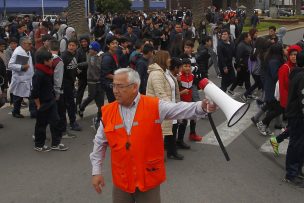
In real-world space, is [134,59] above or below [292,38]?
above

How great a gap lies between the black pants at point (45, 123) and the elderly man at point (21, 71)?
2059mm

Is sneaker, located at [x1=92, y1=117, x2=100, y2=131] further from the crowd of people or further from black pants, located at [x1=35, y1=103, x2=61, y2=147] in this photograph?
black pants, located at [x1=35, y1=103, x2=61, y2=147]

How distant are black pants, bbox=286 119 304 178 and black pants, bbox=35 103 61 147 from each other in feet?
11.6

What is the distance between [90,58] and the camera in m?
8.55

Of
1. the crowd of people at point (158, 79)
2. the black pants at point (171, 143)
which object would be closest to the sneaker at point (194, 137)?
the crowd of people at point (158, 79)

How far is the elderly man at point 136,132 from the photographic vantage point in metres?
3.35

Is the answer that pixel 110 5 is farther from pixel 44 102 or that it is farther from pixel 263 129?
pixel 44 102

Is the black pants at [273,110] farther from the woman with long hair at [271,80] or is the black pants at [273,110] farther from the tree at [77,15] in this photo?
the tree at [77,15]

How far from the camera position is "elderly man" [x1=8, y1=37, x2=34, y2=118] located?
8648mm

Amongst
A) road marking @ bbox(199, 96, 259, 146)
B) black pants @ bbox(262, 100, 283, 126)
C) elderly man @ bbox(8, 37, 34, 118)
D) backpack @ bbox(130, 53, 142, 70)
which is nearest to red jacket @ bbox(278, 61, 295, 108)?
black pants @ bbox(262, 100, 283, 126)

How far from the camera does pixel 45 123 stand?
6996mm

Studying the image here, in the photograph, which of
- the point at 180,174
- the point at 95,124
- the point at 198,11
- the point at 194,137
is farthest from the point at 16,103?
the point at 198,11

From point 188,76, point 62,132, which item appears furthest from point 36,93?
point 188,76

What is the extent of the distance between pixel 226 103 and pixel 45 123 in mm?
4682
